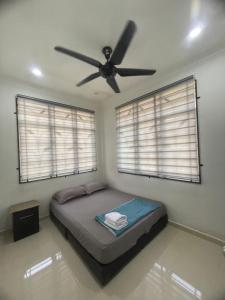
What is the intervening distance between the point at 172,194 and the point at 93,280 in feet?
5.86

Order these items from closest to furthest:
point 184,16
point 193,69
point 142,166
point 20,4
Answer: point 20,4, point 184,16, point 193,69, point 142,166

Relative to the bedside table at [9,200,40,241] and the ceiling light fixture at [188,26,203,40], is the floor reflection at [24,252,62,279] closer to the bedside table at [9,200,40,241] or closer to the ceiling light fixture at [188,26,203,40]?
the bedside table at [9,200,40,241]

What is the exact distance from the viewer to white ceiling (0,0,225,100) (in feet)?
4.70

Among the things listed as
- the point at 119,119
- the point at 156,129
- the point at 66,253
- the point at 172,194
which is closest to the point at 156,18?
the point at 156,129

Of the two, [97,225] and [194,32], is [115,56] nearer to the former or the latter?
[194,32]

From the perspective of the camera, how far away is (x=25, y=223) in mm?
2426

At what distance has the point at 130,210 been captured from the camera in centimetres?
236

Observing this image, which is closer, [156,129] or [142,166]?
[156,129]

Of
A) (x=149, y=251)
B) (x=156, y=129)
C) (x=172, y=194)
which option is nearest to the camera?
(x=149, y=251)

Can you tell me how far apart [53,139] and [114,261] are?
262 cm

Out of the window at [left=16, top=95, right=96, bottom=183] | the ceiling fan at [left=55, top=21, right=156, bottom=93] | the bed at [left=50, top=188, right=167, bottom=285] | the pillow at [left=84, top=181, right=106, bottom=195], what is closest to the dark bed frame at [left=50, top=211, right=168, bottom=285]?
the bed at [left=50, top=188, right=167, bottom=285]

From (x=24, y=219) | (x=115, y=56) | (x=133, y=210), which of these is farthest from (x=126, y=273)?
(x=115, y=56)

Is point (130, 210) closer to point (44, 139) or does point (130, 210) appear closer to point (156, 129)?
point (156, 129)

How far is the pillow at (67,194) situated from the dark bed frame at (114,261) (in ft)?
1.67
